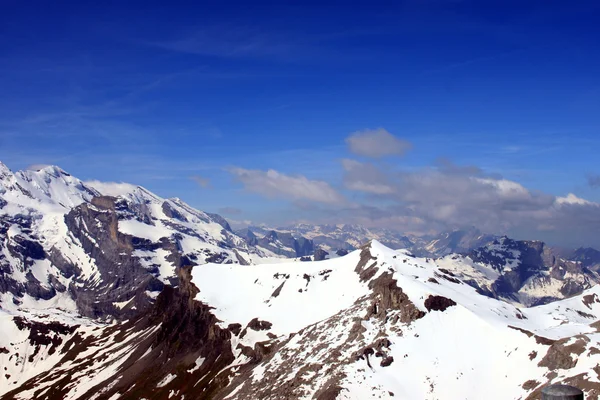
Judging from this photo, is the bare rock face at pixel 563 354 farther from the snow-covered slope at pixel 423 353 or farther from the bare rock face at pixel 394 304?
the bare rock face at pixel 394 304

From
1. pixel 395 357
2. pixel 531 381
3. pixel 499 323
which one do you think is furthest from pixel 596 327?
pixel 395 357

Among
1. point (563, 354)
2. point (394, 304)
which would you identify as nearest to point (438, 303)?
point (394, 304)

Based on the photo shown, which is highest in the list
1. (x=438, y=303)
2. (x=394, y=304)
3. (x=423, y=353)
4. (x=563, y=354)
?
(x=394, y=304)

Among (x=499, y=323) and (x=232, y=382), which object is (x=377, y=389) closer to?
(x=499, y=323)

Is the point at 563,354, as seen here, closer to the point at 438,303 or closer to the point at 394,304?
the point at 438,303

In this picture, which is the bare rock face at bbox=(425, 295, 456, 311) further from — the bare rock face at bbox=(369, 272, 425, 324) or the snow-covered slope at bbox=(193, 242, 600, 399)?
the bare rock face at bbox=(369, 272, 425, 324)

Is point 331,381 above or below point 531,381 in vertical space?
above

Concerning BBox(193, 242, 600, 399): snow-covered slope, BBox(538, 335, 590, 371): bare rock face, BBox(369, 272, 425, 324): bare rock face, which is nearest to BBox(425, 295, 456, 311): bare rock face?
BBox(193, 242, 600, 399): snow-covered slope

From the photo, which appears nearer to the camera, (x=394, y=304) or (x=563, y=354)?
(x=563, y=354)

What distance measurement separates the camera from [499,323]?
15738cm

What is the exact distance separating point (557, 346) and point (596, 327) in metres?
30.5

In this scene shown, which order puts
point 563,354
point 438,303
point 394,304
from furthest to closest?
point 394,304
point 438,303
point 563,354

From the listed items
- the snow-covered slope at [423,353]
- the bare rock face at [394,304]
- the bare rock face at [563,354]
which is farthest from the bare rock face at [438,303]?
the bare rock face at [563,354]

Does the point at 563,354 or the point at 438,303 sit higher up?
the point at 438,303
